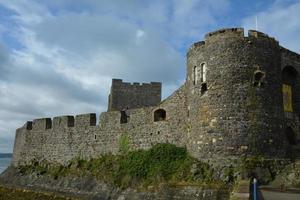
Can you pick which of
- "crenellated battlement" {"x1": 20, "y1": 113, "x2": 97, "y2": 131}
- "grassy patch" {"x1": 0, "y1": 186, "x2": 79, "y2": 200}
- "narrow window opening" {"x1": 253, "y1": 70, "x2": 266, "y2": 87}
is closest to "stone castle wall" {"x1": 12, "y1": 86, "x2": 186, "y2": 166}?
"crenellated battlement" {"x1": 20, "y1": 113, "x2": 97, "y2": 131}

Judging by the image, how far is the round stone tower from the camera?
56.7 feet

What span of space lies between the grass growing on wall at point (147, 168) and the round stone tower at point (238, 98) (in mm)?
825

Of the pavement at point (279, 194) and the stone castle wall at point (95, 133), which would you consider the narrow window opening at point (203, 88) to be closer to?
the stone castle wall at point (95, 133)

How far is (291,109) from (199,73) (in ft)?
15.3

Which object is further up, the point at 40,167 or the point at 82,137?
the point at 82,137

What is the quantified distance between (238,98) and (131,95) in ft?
62.5

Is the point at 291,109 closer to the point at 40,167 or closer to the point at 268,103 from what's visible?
the point at 268,103

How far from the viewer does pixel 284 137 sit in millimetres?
18172

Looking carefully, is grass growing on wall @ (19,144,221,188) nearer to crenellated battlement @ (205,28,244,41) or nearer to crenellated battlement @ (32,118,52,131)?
crenellated battlement @ (32,118,52,131)

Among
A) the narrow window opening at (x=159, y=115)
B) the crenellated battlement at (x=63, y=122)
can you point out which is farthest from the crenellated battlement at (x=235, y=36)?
the crenellated battlement at (x=63, y=122)

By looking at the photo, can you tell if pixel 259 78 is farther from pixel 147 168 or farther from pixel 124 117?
pixel 124 117

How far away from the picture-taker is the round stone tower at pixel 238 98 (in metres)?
17.3

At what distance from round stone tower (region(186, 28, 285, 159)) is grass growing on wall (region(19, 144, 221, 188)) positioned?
2.71 feet

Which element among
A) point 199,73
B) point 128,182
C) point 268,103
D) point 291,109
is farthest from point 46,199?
point 291,109
